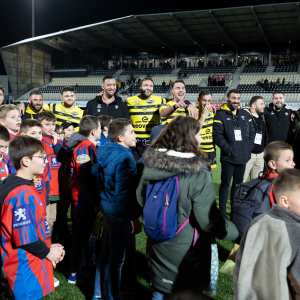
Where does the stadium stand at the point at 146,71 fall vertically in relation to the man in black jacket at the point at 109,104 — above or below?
above

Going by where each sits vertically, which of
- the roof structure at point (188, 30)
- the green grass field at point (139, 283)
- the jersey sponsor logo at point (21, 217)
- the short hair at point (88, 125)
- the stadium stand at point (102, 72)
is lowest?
the green grass field at point (139, 283)

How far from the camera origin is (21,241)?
6.30ft

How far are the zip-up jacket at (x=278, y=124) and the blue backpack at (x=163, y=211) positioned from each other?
15.0ft

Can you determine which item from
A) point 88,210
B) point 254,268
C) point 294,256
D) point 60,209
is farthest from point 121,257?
point 60,209

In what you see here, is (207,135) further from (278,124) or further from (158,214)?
(158,214)

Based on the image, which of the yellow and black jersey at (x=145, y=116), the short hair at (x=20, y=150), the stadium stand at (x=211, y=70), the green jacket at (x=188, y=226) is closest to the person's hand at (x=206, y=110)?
the yellow and black jersey at (x=145, y=116)

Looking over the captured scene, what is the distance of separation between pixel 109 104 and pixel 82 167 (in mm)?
1755

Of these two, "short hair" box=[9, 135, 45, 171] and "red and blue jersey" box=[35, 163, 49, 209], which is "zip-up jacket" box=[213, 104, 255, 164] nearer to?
"red and blue jersey" box=[35, 163, 49, 209]

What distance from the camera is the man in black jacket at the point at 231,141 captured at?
16.2ft

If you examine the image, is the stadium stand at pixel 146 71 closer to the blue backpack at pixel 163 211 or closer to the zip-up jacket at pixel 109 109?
the zip-up jacket at pixel 109 109

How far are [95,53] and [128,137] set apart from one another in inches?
1546

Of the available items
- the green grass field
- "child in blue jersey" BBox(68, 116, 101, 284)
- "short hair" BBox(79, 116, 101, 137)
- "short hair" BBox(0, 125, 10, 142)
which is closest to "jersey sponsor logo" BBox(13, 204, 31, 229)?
"short hair" BBox(0, 125, 10, 142)

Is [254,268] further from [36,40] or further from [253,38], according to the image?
[36,40]

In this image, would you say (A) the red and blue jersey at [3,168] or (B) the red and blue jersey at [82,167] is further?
(B) the red and blue jersey at [82,167]
